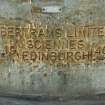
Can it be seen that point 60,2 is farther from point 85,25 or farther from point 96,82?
point 96,82

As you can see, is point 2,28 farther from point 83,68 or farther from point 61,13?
point 83,68

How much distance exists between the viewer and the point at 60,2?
7.11 meters

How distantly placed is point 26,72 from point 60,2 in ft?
4.08

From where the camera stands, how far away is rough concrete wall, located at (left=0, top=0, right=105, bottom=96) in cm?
712

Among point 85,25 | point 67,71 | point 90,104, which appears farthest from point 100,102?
point 85,25

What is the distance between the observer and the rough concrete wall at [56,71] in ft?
23.4

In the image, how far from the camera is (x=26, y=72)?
7.27m

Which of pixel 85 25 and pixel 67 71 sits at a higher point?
pixel 85 25

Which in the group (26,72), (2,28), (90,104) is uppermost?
(2,28)

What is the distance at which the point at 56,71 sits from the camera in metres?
7.28

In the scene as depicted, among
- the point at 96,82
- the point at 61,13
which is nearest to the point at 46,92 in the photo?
the point at 96,82

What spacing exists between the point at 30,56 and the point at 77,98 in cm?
103

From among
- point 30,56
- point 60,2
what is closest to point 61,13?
point 60,2

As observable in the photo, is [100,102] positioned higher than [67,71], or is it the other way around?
[67,71]
